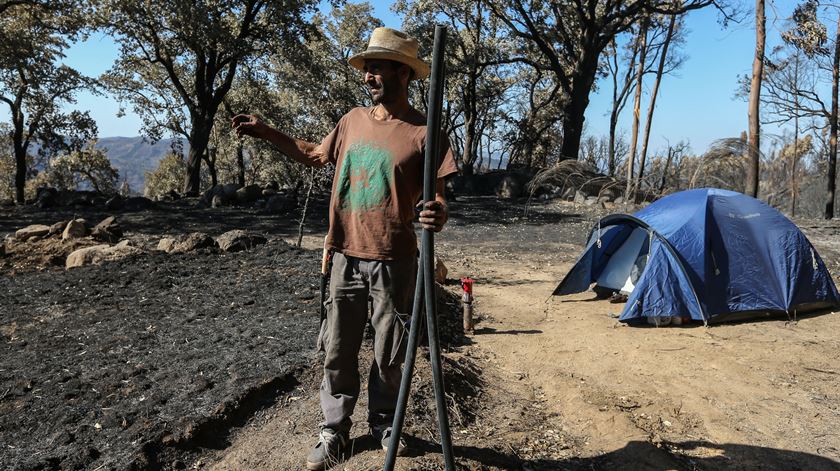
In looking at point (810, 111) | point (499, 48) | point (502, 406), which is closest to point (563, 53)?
point (499, 48)

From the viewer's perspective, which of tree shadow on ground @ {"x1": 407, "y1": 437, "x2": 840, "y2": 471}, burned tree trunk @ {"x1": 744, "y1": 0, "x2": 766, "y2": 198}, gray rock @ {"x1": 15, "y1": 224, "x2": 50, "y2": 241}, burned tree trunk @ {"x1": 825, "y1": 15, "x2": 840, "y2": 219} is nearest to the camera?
tree shadow on ground @ {"x1": 407, "y1": 437, "x2": 840, "y2": 471}

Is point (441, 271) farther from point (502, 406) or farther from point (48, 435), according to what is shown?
point (48, 435)

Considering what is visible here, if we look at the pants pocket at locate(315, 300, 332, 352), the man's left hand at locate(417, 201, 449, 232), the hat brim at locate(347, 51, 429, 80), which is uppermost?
the hat brim at locate(347, 51, 429, 80)

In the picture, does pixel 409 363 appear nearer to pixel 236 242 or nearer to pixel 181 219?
pixel 236 242

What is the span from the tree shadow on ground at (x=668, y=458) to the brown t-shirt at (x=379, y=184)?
1199mm

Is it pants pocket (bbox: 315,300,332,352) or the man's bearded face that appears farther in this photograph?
pants pocket (bbox: 315,300,332,352)

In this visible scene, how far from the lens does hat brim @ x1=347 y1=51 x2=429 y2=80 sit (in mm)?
2619

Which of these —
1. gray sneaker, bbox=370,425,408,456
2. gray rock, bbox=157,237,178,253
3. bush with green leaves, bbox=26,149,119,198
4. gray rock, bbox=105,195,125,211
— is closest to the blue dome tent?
gray sneaker, bbox=370,425,408,456

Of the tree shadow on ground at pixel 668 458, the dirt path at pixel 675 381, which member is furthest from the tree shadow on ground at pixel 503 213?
the tree shadow on ground at pixel 668 458

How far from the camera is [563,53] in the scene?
901 inches

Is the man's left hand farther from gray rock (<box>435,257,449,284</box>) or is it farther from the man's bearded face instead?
gray rock (<box>435,257,449,284</box>)

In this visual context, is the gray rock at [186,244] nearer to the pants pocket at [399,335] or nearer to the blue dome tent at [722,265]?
the blue dome tent at [722,265]

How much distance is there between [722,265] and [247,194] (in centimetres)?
1287

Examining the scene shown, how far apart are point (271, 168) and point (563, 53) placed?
1599cm
